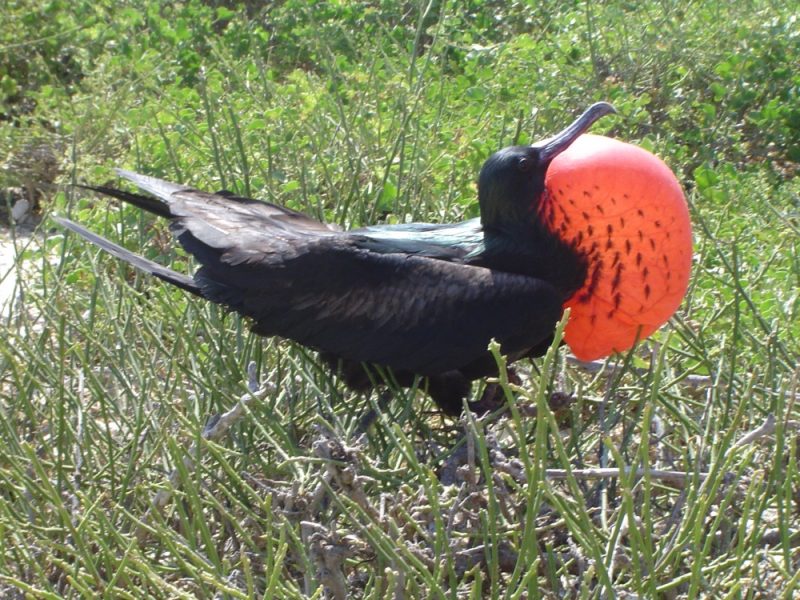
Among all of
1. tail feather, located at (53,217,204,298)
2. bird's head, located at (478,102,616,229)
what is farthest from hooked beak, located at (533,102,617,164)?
→ tail feather, located at (53,217,204,298)

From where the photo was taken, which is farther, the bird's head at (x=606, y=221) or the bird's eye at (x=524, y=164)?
the bird's eye at (x=524, y=164)

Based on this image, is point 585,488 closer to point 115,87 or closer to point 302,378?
point 302,378

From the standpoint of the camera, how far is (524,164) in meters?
1.70

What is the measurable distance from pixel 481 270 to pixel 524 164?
16 centimetres

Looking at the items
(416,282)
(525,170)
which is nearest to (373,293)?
(416,282)

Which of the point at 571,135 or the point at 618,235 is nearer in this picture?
the point at 618,235

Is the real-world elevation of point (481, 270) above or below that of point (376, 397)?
above

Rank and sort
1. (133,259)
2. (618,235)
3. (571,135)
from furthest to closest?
1. (133,259)
2. (571,135)
3. (618,235)

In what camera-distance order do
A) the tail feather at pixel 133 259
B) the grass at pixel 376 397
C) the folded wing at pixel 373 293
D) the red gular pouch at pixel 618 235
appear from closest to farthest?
the grass at pixel 376 397
the red gular pouch at pixel 618 235
the folded wing at pixel 373 293
the tail feather at pixel 133 259

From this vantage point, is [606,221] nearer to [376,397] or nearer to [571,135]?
[571,135]

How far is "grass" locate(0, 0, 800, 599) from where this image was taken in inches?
42.7

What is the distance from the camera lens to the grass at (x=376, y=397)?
42.7 inches

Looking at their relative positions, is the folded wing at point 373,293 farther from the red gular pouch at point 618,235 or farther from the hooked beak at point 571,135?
the hooked beak at point 571,135

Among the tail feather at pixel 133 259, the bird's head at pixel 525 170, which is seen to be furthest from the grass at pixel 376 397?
the bird's head at pixel 525 170
